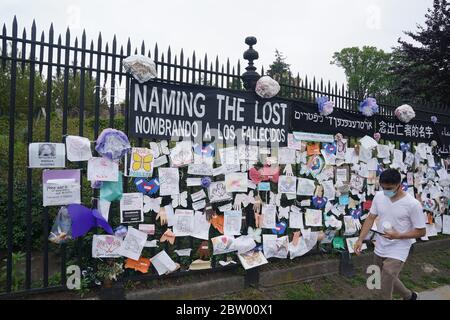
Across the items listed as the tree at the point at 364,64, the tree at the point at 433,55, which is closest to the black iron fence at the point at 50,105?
the tree at the point at 433,55

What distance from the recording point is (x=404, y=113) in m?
6.28

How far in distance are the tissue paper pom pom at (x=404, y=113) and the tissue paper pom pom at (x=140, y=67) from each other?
446cm

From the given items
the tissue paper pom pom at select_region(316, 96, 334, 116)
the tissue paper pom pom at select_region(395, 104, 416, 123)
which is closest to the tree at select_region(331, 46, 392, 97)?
the tissue paper pom pom at select_region(395, 104, 416, 123)

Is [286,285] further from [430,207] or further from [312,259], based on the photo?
[430,207]

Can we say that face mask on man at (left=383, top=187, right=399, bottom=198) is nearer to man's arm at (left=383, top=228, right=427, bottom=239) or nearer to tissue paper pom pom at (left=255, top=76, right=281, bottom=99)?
man's arm at (left=383, top=228, right=427, bottom=239)

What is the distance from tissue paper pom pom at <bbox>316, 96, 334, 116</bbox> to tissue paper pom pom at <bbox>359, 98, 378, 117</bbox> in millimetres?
809

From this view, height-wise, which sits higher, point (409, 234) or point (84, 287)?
point (409, 234)

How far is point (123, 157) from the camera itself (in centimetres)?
391

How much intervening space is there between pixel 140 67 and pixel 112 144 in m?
0.88

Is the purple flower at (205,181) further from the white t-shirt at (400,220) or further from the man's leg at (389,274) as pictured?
the man's leg at (389,274)

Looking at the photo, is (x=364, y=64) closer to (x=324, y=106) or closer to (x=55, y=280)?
(x=324, y=106)

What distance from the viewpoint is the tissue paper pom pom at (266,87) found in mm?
4663

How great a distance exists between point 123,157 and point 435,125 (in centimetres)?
603

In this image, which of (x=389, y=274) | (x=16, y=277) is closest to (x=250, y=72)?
(x=389, y=274)
